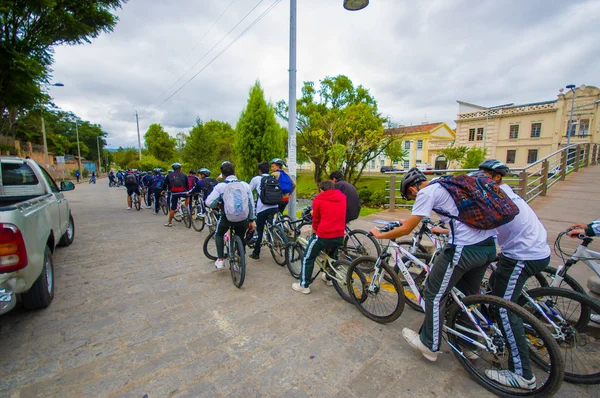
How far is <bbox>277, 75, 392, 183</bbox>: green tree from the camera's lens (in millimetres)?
17656

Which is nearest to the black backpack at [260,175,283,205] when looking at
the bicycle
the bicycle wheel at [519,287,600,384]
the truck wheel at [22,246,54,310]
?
the truck wheel at [22,246,54,310]

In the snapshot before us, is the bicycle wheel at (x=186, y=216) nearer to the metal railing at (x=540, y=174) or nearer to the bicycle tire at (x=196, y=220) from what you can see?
the bicycle tire at (x=196, y=220)

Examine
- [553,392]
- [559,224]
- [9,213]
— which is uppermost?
[9,213]

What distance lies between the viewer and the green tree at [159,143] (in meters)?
43.4

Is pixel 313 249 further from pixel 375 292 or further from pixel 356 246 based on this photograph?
pixel 356 246

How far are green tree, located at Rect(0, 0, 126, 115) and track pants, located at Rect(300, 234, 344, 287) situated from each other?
906 cm

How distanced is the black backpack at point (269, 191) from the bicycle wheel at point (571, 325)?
3695 millimetres

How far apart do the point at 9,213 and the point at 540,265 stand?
480cm

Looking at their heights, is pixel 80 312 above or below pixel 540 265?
below

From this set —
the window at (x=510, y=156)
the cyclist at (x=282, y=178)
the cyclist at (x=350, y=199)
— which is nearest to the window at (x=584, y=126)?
the window at (x=510, y=156)

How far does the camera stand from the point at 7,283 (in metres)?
2.52

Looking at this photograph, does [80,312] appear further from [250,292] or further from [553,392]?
[553,392]

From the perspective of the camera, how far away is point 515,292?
2551mm

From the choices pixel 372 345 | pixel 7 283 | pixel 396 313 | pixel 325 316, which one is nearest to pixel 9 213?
pixel 7 283
